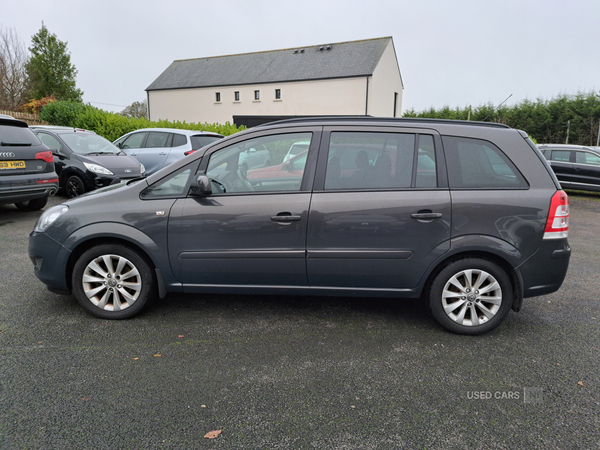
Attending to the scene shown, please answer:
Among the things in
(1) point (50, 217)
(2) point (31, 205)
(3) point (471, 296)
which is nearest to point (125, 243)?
(1) point (50, 217)

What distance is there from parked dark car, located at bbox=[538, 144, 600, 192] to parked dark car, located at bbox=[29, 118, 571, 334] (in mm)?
13110

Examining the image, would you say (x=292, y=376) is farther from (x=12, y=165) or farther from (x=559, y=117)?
(x=559, y=117)

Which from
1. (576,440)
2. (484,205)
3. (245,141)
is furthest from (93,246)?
(576,440)

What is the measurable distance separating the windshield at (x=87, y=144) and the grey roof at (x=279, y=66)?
101 ft

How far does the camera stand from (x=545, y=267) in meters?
3.61

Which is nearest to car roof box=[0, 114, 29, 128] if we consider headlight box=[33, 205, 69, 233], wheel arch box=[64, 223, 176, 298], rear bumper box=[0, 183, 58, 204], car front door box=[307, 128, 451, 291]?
rear bumper box=[0, 183, 58, 204]

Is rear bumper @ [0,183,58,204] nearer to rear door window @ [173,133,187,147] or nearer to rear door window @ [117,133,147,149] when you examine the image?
rear door window @ [173,133,187,147]

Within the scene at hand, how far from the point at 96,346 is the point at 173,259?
2.99ft

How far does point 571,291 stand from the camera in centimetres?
493

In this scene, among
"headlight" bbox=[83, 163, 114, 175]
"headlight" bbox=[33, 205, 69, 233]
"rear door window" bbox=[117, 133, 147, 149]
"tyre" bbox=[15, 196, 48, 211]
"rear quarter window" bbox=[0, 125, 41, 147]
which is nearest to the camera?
"headlight" bbox=[33, 205, 69, 233]

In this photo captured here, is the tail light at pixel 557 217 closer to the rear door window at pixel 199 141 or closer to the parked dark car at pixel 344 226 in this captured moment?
the parked dark car at pixel 344 226

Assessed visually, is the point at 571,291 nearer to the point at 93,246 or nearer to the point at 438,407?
the point at 438,407

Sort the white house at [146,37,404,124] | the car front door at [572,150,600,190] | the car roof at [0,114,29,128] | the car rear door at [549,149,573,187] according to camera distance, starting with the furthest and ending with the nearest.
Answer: the white house at [146,37,404,124]
the car rear door at [549,149,573,187]
the car front door at [572,150,600,190]
the car roof at [0,114,29,128]

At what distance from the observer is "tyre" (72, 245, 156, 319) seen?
386cm
